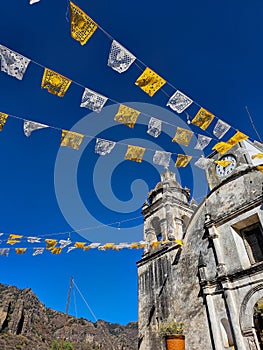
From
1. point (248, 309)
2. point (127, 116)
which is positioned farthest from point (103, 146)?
point (248, 309)

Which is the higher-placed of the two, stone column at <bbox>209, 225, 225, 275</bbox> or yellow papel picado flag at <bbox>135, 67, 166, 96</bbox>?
yellow papel picado flag at <bbox>135, 67, 166, 96</bbox>

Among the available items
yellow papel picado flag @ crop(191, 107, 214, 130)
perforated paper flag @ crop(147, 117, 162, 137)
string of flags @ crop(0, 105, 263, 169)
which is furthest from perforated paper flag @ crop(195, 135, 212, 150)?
Answer: perforated paper flag @ crop(147, 117, 162, 137)

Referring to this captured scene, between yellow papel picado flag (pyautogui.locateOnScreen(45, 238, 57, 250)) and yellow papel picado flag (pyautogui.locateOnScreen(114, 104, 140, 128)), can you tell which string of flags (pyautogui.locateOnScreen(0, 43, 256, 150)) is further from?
yellow papel picado flag (pyautogui.locateOnScreen(45, 238, 57, 250))

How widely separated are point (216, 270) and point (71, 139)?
26.4ft

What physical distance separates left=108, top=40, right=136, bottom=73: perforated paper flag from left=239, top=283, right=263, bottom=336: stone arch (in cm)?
874

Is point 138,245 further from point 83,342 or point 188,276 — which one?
point 83,342

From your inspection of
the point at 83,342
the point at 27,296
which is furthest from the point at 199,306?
the point at 27,296

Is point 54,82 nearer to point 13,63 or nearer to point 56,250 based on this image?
point 13,63

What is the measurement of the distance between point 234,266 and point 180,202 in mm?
6428

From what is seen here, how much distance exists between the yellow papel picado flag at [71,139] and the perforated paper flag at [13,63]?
218 centimetres

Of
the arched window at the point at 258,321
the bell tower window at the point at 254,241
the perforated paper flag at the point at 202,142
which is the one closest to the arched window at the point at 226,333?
the arched window at the point at 258,321

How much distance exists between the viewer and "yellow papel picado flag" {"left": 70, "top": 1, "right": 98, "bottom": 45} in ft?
19.6

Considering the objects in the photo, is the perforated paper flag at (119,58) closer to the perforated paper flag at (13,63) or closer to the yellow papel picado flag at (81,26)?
the yellow papel picado flag at (81,26)

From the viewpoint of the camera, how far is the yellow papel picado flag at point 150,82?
7324 mm
